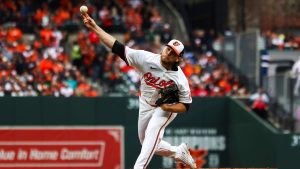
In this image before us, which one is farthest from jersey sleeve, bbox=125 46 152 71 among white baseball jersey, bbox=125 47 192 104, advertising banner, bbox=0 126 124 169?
advertising banner, bbox=0 126 124 169

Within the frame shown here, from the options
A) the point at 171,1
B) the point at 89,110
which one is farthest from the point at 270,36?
the point at 89,110

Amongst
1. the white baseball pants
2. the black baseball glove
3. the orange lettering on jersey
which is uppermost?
the orange lettering on jersey

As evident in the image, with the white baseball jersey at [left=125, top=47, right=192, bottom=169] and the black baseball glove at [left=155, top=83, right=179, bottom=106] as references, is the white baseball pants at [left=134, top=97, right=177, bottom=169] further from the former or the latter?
the black baseball glove at [left=155, top=83, right=179, bottom=106]

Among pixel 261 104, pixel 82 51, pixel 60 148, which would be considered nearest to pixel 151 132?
pixel 60 148

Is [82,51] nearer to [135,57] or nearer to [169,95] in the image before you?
[135,57]

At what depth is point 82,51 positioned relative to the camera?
944 inches

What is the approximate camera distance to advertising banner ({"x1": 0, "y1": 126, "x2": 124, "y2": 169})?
19272 millimetres

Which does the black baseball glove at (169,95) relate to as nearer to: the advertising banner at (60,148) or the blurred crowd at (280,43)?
the advertising banner at (60,148)

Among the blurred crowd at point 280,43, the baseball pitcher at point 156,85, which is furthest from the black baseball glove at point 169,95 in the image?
the blurred crowd at point 280,43

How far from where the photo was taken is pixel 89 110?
2050 cm

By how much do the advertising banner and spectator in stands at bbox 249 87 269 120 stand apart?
10.9 ft

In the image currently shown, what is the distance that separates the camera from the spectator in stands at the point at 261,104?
20.8 metres

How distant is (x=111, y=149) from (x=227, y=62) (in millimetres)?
6486

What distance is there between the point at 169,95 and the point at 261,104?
898cm
